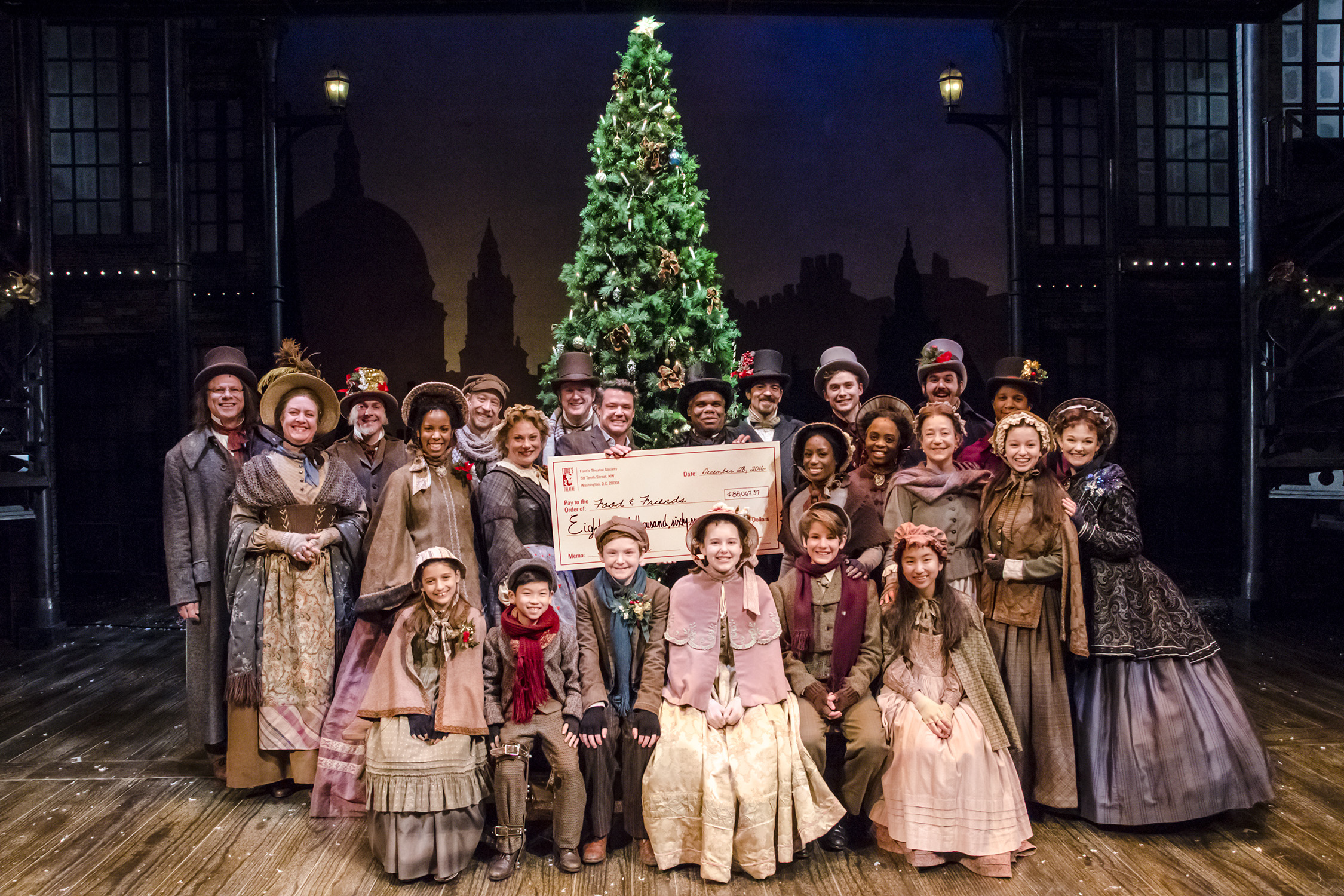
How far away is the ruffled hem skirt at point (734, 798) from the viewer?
10.6 ft

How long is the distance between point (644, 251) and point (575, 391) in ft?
4.08

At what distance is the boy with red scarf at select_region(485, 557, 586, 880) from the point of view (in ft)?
11.0

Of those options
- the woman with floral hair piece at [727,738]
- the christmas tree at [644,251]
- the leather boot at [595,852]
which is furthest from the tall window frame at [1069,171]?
the leather boot at [595,852]

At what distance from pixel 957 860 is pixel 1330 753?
238 cm

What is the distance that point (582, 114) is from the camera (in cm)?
803

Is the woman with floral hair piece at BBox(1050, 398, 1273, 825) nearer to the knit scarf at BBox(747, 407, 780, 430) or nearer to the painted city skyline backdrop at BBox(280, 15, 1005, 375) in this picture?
the knit scarf at BBox(747, 407, 780, 430)

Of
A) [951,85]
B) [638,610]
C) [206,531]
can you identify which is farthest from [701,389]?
[951,85]

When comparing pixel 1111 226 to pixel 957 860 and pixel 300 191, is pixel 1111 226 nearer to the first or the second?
pixel 957 860

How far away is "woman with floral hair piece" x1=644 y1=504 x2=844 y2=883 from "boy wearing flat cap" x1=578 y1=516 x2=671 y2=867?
0.27 ft

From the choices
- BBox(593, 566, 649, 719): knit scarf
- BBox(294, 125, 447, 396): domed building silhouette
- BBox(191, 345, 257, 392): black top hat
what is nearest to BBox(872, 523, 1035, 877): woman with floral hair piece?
BBox(593, 566, 649, 719): knit scarf

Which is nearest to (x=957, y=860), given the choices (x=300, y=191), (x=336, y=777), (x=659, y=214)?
(x=336, y=777)

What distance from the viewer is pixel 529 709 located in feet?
11.2

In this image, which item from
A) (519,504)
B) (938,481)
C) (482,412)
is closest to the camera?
(938,481)

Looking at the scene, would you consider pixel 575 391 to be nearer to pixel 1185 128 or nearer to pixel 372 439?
pixel 372 439
